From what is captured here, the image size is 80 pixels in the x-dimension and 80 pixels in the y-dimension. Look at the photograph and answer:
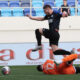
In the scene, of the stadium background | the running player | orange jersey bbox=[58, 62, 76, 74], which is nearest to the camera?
orange jersey bbox=[58, 62, 76, 74]

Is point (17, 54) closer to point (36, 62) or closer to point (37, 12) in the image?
point (36, 62)

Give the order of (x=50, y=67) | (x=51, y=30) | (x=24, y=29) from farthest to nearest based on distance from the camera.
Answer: (x=24, y=29), (x=51, y=30), (x=50, y=67)

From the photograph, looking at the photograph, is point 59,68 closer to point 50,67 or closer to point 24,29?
point 50,67

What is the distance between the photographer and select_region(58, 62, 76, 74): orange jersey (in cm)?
1018

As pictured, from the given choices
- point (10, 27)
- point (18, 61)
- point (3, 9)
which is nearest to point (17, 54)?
point (18, 61)

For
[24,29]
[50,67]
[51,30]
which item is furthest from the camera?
[24,29]

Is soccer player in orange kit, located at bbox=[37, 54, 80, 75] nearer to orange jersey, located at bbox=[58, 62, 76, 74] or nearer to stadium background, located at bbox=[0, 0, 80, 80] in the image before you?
orange jersey, located at bbox=[58, 62, 76, 74]

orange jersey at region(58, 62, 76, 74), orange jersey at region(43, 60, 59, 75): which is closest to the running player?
orange jersey at region(43, 60, 59, 75)

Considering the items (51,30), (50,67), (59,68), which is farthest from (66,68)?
(51,30)

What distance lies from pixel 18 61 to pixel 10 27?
9.06ft

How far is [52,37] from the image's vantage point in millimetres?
11289

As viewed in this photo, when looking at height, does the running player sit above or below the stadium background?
above

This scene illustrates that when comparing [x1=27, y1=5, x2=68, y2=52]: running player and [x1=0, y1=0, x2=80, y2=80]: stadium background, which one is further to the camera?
[x1=0, y1=0, x2=80, y2=80]: stadium background

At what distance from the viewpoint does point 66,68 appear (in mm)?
10305
